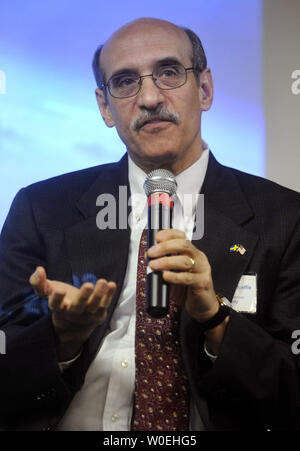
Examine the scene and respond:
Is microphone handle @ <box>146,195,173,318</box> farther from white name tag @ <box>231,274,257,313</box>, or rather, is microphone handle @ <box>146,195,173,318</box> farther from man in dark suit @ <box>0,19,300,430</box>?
white name tag @ <box>231,274,257,313</box>

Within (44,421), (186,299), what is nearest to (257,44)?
(186,299)

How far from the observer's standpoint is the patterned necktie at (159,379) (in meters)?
1.69

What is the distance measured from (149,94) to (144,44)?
10.0 inches

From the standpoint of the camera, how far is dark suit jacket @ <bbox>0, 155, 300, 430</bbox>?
1.64 metres

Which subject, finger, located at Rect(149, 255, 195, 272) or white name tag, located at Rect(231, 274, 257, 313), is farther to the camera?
white name tag, located at Rect(231, 274, 257, 313)

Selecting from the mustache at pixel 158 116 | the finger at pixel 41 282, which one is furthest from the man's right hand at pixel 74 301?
the mustache at pixel 158 116

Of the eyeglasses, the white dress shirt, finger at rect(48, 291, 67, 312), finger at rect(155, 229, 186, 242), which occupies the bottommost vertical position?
the white dress shirt

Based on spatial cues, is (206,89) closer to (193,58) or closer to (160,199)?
(193,58)

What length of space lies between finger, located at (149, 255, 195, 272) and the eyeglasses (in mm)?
932

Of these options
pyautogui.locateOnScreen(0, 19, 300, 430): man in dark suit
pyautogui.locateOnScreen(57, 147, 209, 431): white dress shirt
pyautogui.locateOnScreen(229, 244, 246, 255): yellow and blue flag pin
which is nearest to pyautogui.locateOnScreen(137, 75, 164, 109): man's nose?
pyautogui.locateOnScreen(0, 19, 300, 430): man in dark suit

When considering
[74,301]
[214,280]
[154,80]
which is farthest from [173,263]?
[154,80]

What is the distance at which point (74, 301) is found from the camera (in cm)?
143

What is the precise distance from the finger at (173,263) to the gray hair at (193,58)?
1103 mm

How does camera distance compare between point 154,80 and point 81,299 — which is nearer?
point 81,299
